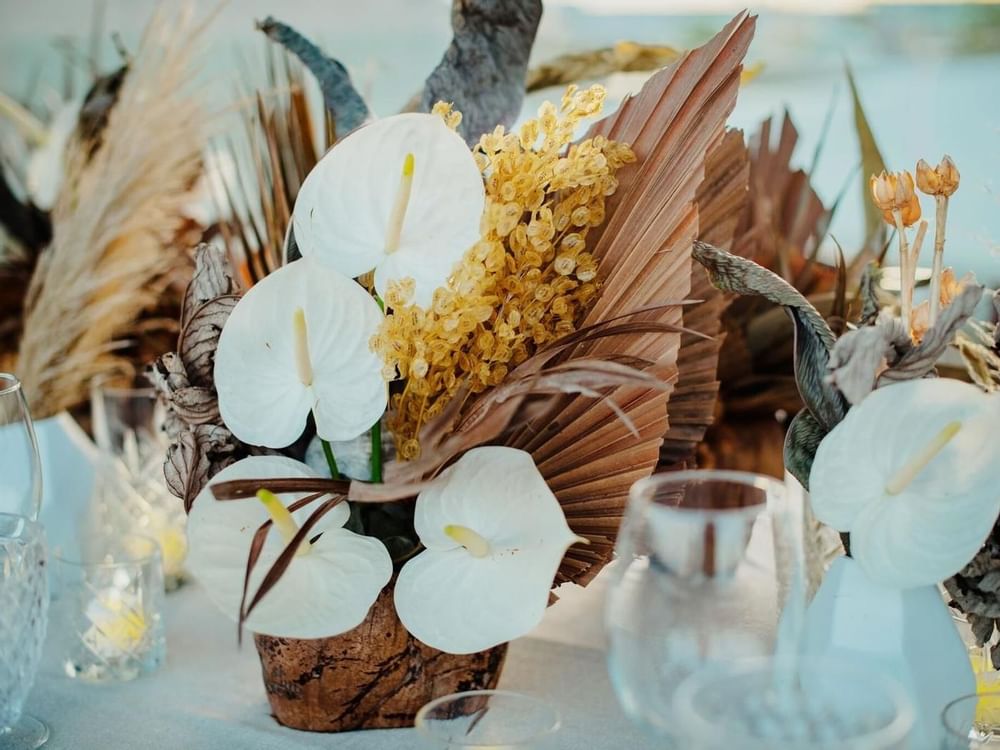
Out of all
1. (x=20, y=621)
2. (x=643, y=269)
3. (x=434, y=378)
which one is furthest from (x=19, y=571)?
(x=643, y=269)

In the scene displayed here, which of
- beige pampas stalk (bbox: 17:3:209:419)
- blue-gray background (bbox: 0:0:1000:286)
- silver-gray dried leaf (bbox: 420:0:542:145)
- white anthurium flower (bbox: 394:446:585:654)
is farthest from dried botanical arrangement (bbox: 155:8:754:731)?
blue-gray background (bbox: 0:0:1000:286)

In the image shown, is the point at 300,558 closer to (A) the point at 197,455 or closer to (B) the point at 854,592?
(A) the point at 197,455

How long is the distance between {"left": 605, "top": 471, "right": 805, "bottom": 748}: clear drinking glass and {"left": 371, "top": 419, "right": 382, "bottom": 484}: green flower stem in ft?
0.51

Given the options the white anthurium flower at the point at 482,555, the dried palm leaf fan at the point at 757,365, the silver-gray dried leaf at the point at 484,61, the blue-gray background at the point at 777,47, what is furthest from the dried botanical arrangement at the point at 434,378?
the blue-gray background at the point at 777,47

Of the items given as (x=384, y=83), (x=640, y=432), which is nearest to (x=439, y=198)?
(x=640, y=432)

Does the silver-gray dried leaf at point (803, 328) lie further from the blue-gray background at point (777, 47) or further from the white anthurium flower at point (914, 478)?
the blue-gray background at point (777, 47)

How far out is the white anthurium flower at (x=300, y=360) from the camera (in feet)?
1.68

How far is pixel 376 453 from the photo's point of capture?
54cm

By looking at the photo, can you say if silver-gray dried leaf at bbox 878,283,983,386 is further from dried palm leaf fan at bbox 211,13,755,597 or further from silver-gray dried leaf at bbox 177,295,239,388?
silver-gray dried leaf at bbox 177,295,239,388

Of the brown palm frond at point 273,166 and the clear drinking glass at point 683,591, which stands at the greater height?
the brown palm frond at point 273,166

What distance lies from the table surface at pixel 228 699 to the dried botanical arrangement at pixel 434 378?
3cm

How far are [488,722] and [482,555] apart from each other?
0.07 m

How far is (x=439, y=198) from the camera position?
20.6 inches

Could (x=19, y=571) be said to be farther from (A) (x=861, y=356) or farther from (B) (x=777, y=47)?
(B) (x=777, y=47)
